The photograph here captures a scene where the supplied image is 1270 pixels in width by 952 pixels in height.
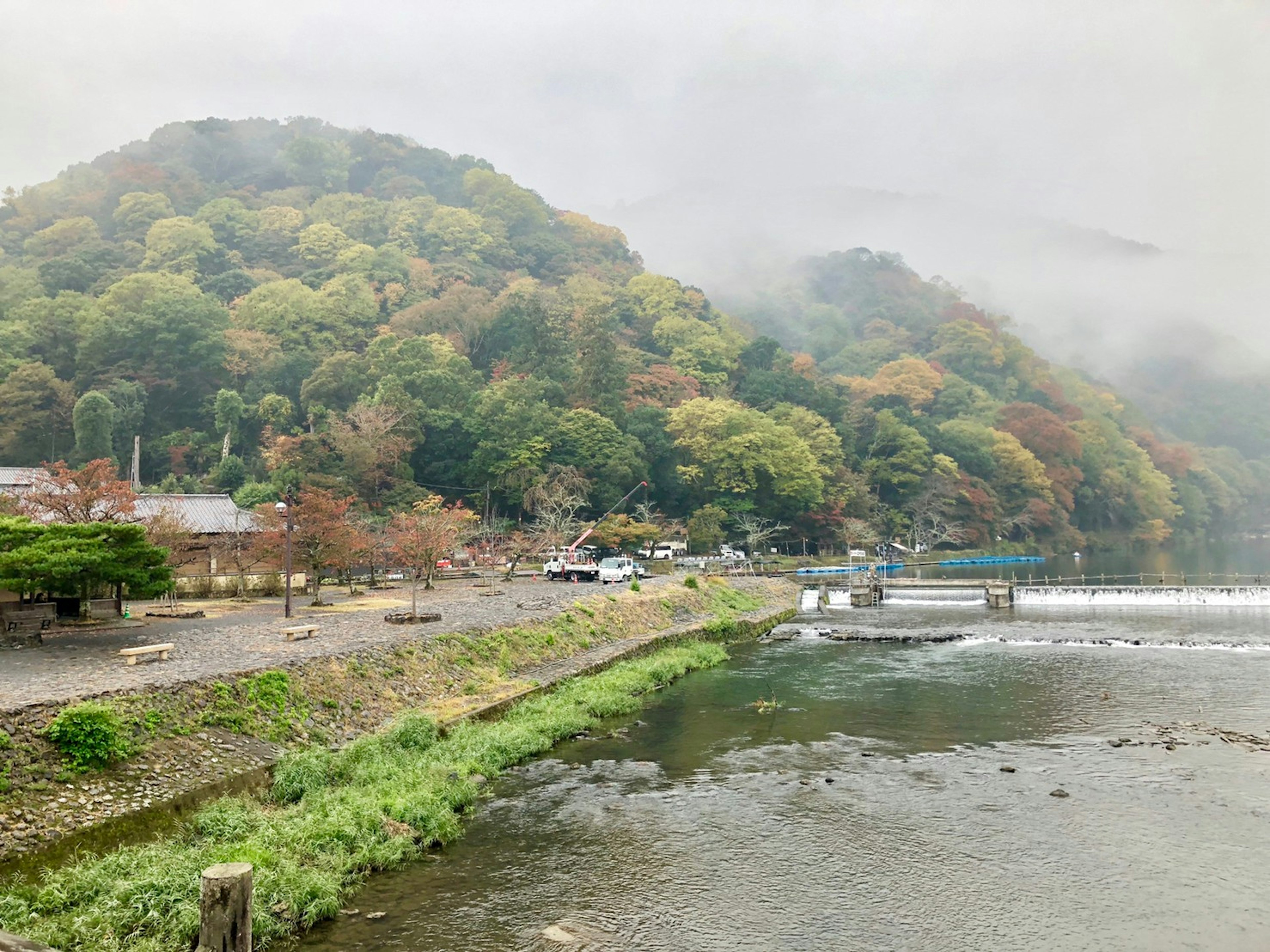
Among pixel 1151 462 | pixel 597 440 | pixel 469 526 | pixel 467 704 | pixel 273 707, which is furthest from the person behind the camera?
pixel 1151 462

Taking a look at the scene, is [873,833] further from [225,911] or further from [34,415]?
[34,415]

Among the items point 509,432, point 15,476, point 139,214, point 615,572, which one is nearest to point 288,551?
point 615,572

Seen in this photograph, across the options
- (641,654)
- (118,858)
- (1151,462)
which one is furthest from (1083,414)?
(118,858)

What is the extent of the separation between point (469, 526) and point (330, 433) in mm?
10705

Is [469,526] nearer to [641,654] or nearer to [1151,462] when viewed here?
[641,654]

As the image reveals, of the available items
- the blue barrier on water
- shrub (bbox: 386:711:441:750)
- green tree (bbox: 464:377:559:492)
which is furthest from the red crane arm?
shrub (bbox: 386:711:441:750)

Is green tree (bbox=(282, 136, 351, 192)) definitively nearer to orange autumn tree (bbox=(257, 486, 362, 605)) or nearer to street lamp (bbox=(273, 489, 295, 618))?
orange autumn tree (bbox=(257, 486, 362, 605))

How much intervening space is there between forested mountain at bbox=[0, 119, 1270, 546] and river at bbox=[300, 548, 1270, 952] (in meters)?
36.4

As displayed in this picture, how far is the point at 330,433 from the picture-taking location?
159 feet

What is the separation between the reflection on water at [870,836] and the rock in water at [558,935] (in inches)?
2.2

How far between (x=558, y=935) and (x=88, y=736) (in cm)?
635

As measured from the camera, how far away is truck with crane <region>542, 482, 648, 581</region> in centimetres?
3525

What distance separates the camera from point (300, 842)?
888cm

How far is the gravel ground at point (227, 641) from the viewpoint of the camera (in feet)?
39.2
